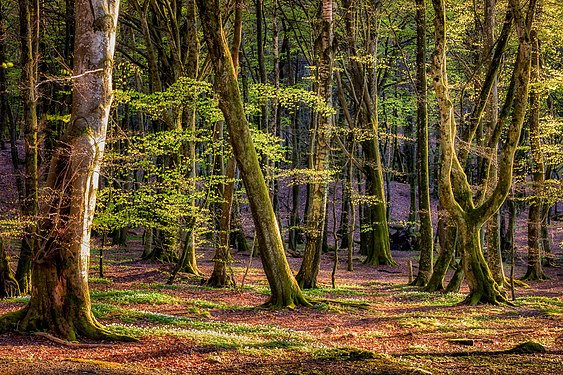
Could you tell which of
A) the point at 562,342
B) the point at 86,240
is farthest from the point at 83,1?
the point at 562,342

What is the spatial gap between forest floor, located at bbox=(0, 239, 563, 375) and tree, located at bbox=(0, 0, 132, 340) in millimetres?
417

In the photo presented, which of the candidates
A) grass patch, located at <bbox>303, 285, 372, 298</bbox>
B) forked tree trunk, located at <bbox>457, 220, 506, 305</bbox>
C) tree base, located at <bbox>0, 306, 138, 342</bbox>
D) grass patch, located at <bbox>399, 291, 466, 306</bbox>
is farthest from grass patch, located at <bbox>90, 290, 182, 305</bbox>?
forked tree trunk, located at <bbox>457, 220, 506, 305</bbox>

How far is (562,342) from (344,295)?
8912 mm

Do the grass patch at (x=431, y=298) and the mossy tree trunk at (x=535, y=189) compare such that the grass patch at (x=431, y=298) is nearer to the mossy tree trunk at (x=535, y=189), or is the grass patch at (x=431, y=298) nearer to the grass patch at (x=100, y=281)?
the mossy tree trunk at (x=535, y=189)

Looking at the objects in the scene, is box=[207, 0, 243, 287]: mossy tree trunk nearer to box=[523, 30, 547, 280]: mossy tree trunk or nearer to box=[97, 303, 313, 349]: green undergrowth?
box=[97, 303, 313, 349]: green undergrowth

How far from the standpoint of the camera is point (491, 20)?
19516 mm

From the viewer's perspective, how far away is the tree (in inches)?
348

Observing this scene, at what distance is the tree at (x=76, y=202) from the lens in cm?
884

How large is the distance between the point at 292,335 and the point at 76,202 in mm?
4600

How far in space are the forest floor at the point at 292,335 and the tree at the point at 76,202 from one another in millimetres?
417

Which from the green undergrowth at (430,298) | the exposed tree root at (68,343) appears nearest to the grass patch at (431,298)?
the green undergrowth at (430,298)

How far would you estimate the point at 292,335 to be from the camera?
34.7 feet

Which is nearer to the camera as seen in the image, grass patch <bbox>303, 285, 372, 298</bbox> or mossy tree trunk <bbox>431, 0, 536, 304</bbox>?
mossy tree trunk <bbox>431, 0, 536, 304</bbox>

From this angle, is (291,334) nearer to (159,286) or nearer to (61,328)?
(61,328)
